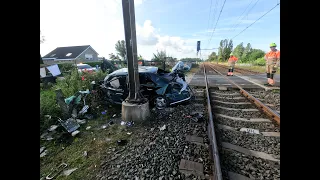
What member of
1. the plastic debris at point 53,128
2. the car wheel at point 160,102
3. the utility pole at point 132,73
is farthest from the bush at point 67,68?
the car wheel at point 160,102

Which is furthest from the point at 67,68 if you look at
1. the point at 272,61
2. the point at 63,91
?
the point at 272,61

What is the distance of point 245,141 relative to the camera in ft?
11.0

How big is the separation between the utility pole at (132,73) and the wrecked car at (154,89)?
0.67m

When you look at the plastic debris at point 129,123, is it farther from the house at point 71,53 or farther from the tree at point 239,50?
the tree at point 239,50

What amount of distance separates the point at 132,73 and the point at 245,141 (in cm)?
332

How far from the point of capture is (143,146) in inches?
133

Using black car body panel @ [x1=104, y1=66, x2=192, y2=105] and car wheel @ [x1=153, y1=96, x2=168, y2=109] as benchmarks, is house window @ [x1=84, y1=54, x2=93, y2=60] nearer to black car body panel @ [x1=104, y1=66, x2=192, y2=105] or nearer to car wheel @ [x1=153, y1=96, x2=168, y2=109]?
black car body panel @ [x1=104, y1=66, x2=192, y2=105]

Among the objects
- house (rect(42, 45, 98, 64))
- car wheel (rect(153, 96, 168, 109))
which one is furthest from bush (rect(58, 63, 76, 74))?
house (rect(42, 45, 98, 64))

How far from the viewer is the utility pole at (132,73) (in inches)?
179

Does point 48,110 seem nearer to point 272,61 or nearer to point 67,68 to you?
point 67,68
